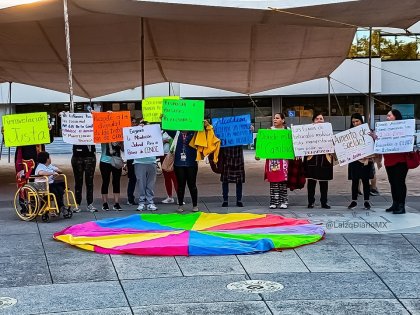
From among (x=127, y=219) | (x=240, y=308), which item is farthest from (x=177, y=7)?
(x=240, y=308)

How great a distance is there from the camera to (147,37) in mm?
15953

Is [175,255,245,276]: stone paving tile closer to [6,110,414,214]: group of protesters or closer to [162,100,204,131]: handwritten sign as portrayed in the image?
[6,110,414,214]: group of protesters

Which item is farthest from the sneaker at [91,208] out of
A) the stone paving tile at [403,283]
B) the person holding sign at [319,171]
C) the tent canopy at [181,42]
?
the stone paving tile at [403,283]

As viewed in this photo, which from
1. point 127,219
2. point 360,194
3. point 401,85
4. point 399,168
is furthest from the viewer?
point 401,85

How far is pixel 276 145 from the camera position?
404 inches

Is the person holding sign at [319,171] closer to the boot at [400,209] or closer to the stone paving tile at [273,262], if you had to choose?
the boot at [400,209]

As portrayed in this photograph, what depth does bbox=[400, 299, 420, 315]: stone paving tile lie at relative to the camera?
4887mm

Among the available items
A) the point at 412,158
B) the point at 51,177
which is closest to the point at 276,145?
the point at 412,158

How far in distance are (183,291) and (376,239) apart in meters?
3.12

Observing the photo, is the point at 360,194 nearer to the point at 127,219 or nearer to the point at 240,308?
the point at 127,219

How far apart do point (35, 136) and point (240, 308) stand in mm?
5988

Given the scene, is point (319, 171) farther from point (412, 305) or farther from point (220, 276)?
point (412, 305)

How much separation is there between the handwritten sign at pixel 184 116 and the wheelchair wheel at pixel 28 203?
2.30 meters

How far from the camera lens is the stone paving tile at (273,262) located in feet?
20.2
